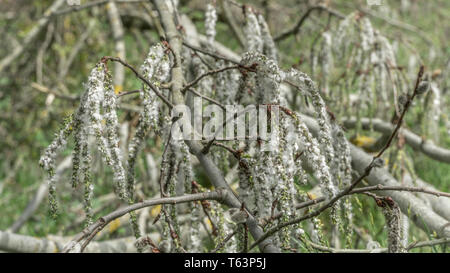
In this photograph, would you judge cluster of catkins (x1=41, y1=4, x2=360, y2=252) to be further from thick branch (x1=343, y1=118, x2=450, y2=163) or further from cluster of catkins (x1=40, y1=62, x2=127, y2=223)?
thick branch (x1=343, y1=118, x2=450, y2=163)

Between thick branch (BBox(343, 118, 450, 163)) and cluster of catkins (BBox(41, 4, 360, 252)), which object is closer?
cluster of catkins (BBox(41, 4, 360, 252))

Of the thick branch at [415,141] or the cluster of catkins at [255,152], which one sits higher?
the thick branch at [415,141]

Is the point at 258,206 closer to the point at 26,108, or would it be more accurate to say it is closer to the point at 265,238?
the point at 265,238

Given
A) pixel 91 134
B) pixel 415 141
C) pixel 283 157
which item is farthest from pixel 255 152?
pixel 415 141

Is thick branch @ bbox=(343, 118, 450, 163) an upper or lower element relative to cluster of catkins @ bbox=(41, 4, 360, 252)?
upper

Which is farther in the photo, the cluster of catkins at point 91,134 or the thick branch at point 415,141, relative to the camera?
the thick branch at point 415,141

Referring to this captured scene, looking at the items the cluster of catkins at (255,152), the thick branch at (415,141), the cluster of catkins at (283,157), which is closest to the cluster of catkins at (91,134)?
the cluster of catkins at (255,152)

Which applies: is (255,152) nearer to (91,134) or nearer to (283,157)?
(283,157)

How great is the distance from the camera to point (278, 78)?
4.70 ft

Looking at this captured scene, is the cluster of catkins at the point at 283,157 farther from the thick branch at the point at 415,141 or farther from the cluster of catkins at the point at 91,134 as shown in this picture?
the thick branch at the point at 415,141

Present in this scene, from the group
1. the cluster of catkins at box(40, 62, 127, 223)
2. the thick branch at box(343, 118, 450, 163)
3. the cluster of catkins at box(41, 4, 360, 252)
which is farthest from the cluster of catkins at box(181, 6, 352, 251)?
the thick branch at box(343, 118, 450, 163)

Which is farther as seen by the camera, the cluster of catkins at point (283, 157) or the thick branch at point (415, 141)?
the thick branch at point (415, 141)

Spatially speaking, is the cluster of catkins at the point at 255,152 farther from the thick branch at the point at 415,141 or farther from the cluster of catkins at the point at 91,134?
the thick branch at the point at 415,141
